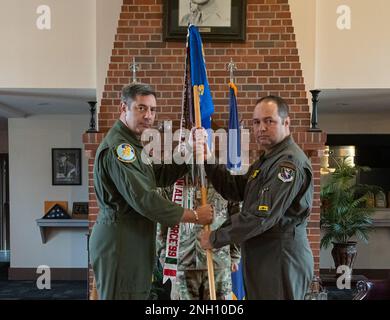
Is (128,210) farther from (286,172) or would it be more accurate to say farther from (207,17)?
(207,17)

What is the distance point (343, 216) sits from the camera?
5.26 m

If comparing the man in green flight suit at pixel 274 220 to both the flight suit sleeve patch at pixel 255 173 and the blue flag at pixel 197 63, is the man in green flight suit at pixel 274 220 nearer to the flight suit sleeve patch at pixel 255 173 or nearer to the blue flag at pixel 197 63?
the flight suit sleeve patch at pixel 255 173

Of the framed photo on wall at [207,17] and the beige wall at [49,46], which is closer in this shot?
the framed photo on wall at [207,17]

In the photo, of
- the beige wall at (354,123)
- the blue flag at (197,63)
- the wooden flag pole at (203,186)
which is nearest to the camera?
Answer: the wooden flag pole at (203,186)

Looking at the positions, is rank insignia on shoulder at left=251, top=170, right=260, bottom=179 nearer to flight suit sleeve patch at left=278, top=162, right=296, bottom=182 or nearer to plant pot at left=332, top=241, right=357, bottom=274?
flight suit sleeve patch at left=278, top=162, right=296, bottom=182

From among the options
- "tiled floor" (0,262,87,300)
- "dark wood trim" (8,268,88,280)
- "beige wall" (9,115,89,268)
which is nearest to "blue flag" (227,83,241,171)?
"tiled floor" (0,262,87,300)

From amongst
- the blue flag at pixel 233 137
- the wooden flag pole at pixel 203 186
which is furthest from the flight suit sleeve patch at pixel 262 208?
the blue flag at pixel 233 137

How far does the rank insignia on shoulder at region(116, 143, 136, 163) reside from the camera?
1.95 meters

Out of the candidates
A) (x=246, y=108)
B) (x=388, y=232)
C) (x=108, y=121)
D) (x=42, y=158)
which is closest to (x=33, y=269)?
(x=42, y=158)

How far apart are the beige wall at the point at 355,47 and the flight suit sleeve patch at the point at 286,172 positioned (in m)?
2.20

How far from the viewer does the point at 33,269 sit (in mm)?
6195

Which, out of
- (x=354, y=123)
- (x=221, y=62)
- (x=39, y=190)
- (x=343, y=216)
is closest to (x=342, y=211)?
(x=343, y=216)

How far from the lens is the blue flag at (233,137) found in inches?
136

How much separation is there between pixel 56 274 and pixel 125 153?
4849 millimetres
